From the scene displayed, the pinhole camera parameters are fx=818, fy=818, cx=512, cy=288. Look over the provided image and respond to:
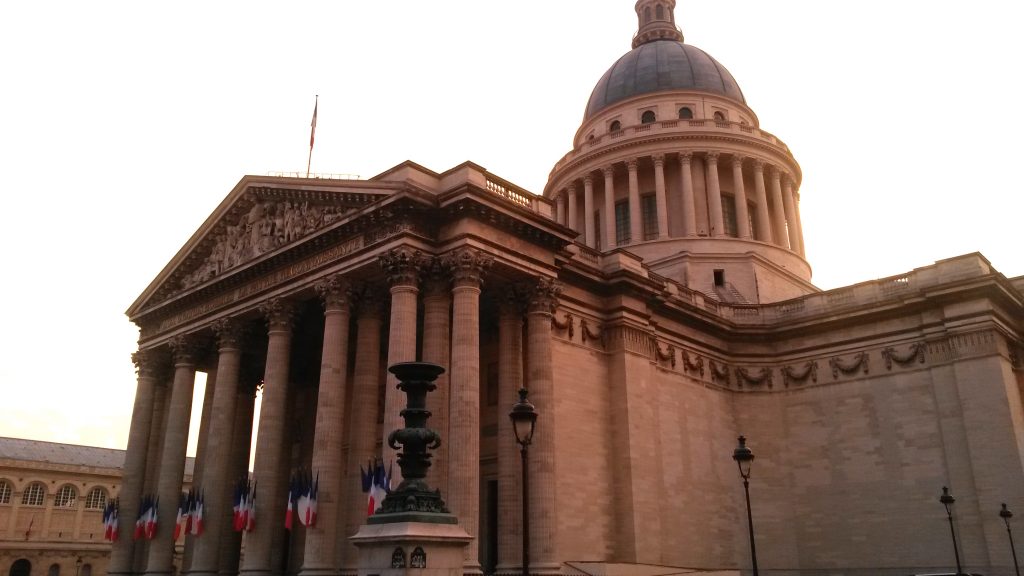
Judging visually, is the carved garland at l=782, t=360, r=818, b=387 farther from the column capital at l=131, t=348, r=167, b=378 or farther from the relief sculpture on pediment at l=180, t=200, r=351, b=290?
the column capital at l=131, t=348, r=167, b=378

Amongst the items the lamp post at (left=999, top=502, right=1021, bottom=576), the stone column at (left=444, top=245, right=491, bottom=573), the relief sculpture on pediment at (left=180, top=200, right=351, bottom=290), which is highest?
the relief sculpture on pediment at (left=180, top=200, right=351, bottom=290)

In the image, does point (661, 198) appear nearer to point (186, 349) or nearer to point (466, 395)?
point (466, 395)

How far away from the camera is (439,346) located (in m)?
28.1

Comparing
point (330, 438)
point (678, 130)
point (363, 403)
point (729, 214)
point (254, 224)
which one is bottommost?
point (330, 438)

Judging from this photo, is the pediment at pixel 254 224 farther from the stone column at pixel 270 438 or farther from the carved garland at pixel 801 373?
the carved garland at pixel 801 373

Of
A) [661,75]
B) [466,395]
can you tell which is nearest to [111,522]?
[466,395]

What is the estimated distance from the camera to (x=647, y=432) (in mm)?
35125

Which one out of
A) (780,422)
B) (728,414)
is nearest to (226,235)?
(728,414)

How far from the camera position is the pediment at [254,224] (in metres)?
30.6

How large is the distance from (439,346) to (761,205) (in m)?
31.6

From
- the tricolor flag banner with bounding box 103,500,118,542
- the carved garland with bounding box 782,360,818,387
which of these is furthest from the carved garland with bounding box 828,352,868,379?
the tricolor flag banner with bounding box 103,500,118,542

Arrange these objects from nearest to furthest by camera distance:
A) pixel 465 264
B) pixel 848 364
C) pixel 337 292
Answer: pixel 465 264 → pixel 337 292 → pixel 848 364

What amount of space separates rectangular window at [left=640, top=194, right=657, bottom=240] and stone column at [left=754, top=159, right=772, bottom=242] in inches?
261

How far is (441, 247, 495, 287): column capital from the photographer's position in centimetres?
2809
